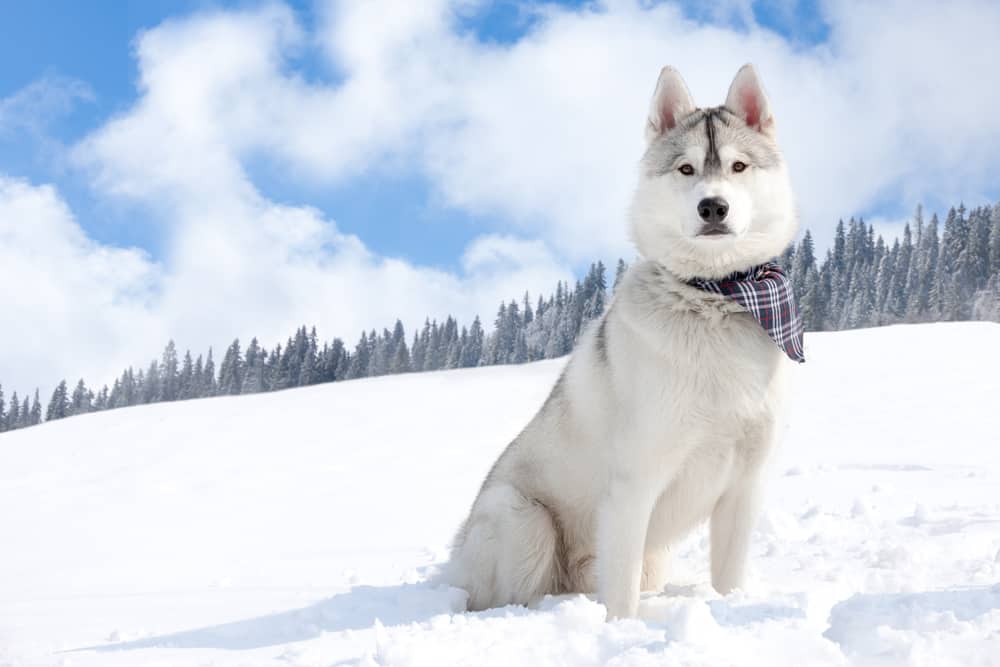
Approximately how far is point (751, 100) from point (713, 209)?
87cm

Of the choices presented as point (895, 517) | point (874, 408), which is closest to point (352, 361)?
point (874, 408)

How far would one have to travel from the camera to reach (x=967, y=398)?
574 inches

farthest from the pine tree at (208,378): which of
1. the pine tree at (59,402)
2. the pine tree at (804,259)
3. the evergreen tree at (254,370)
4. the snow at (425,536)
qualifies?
the snow at (425,536)

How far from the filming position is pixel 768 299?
3650mm

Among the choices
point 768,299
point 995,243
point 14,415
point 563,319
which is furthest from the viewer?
point 14,415

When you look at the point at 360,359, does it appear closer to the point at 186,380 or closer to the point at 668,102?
the point at 186,380

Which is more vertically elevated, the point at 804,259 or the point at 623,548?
the point at 804,259

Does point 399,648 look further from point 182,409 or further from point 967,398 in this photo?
point 182,409

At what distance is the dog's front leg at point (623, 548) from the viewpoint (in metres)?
3.53

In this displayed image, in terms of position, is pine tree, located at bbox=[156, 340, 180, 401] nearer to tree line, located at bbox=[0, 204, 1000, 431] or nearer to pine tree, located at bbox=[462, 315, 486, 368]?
tree line, located at bbox=[0, 204, 1000, 431]

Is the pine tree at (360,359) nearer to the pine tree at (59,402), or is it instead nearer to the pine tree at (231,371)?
the pine tree at (231,371)

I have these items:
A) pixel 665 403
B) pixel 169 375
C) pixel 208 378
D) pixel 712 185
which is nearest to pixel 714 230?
pixel 712 185

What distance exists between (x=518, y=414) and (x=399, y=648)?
16245mm

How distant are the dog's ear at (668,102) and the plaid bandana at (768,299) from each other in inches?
33.8
